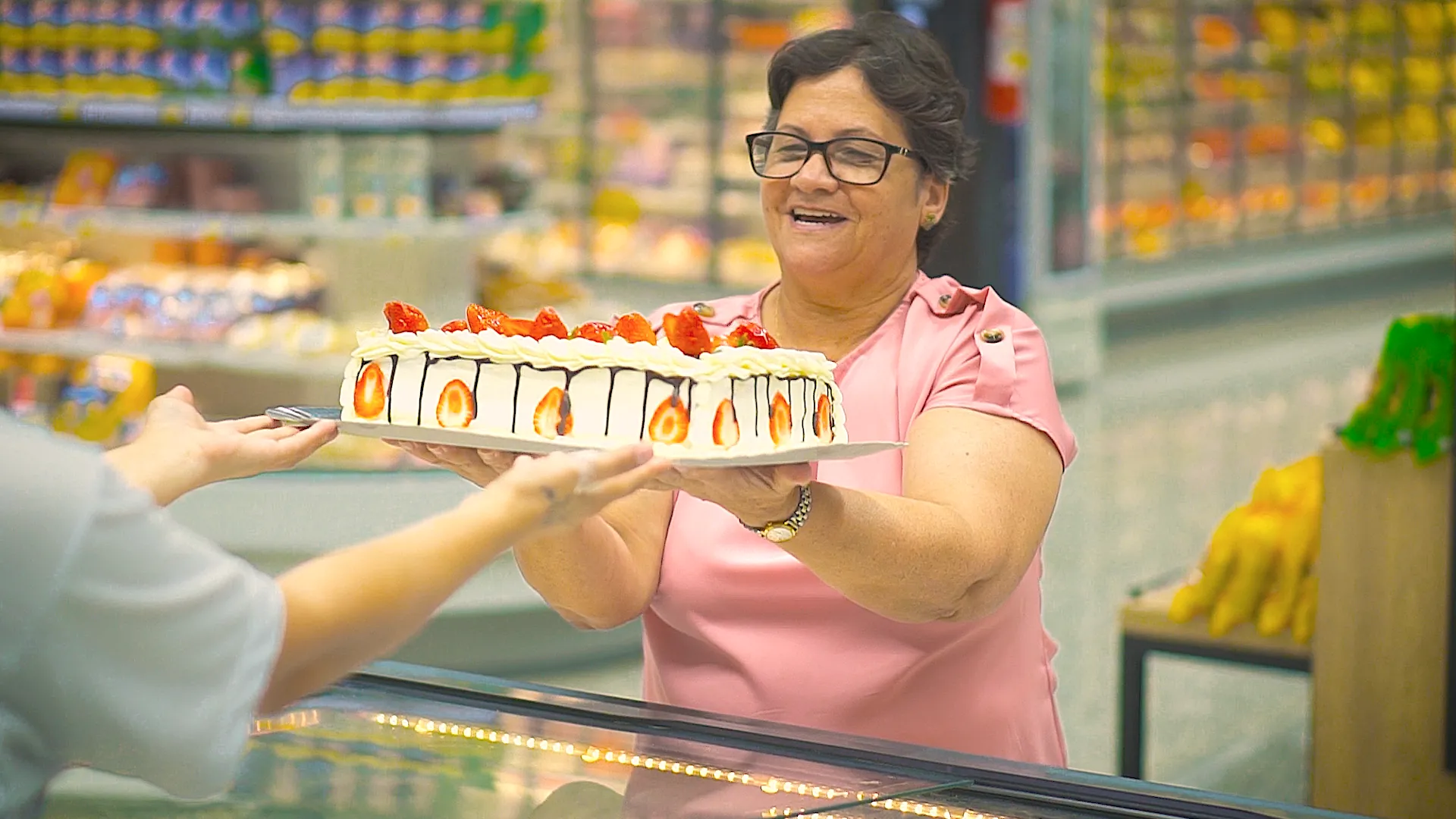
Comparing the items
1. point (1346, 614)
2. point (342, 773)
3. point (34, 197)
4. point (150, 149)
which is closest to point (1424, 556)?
point (1346, 614)

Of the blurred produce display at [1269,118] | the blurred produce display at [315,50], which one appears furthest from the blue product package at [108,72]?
the blurred produce display at [1269,118]

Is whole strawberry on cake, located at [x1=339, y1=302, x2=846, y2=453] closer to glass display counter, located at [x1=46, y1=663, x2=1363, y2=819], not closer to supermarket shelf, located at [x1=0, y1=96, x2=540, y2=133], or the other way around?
glass display counter, located at [x1=46, y1=663, x2=1363, y2=819]

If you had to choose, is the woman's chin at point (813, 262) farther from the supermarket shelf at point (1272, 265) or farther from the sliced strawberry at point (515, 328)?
the supermarket shelf at point (1272, 265)

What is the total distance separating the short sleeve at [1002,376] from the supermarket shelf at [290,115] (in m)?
3.69

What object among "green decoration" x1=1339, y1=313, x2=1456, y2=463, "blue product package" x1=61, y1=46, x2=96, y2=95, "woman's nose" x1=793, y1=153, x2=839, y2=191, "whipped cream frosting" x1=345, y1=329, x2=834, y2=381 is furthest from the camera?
"blue product package" x1=61, y1=46, x2=96, y2=95

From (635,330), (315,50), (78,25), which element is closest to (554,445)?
(635,330)

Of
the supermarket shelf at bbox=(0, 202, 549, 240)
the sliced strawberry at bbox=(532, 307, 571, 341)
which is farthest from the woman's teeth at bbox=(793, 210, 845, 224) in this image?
the supermarket shelf at bbox=(0, 202, 549, 240)

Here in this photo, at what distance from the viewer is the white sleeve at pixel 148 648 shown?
1.09 meters

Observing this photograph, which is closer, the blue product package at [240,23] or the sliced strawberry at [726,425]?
the sliced strawberry at [726,425]

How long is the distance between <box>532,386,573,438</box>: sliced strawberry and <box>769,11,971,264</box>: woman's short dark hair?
54 cm

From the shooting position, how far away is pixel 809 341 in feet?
7.47

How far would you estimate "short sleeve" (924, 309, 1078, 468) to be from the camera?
6.84ft

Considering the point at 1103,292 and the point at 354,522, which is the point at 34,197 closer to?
the point at 354,522

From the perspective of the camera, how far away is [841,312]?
89.0 inches
